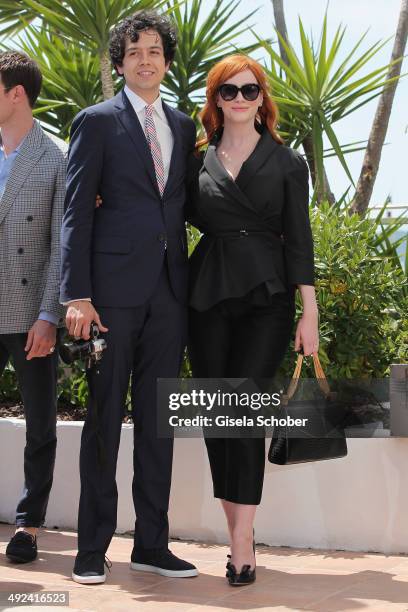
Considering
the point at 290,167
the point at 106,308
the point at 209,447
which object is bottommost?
the point at 209,447

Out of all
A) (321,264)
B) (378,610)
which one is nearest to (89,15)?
(321,264)

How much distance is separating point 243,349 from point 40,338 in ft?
2.57

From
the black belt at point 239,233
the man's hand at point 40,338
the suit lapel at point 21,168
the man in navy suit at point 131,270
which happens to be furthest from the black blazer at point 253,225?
the suit lapel at point 21,168

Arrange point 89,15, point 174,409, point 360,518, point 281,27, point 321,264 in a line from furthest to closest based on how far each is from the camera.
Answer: point 281,27, point 89,15, point 321,264, point 360,518, point 174,409

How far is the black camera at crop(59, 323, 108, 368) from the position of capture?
372 cm

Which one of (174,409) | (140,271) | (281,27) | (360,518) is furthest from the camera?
(281,27)

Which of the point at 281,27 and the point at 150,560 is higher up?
the point at 281,27

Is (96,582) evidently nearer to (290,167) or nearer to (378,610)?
(378,610)

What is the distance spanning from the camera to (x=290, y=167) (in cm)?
391

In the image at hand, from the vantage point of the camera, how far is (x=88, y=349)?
3723 millimetres

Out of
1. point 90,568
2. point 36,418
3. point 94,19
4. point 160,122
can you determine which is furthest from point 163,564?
point 94,19

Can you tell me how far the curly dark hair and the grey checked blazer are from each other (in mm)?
521

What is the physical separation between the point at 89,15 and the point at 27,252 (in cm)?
404

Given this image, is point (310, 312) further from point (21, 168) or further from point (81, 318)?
point (21, 168)
